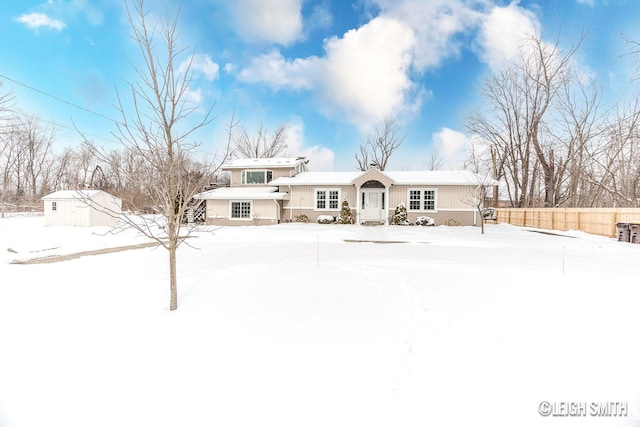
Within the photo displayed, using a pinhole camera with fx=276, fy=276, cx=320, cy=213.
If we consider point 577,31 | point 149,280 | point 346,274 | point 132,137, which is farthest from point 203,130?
point 577,31

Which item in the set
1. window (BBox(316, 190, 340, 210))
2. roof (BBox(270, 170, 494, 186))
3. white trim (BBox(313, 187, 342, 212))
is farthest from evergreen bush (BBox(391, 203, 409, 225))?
window (BBox(316, 190, 340, 210))

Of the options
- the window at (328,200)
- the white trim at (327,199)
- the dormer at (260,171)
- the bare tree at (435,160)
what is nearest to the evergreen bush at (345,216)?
the white trim at (327,199)

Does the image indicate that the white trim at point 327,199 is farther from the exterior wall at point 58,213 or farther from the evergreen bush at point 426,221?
the exterior wall at point 58,213

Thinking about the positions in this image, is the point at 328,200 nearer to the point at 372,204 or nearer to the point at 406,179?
the point at 372,204

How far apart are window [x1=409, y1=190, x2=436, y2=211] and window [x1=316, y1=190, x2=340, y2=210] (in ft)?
18.8

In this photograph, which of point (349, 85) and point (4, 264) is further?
point (349, 85)

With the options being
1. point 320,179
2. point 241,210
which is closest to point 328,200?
point 320,179

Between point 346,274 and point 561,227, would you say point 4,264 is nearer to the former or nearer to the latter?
point 346,274

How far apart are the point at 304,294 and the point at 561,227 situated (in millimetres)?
22539

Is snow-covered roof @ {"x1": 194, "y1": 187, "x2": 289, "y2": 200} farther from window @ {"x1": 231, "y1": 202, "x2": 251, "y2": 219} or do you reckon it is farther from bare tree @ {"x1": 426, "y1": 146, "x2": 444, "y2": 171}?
bare tree @ {"x1": 426, "y1": 146, "x2": 444, "y2": 171}

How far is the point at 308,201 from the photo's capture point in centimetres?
2214

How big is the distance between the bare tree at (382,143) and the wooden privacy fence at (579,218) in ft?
53.3

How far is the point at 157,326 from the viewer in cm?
385

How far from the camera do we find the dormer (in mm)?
24250
